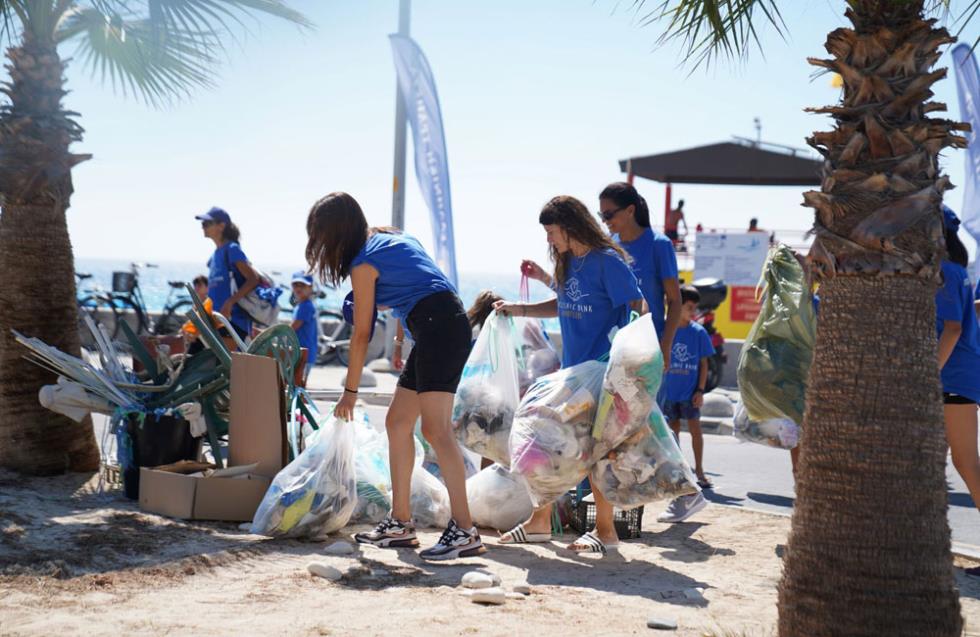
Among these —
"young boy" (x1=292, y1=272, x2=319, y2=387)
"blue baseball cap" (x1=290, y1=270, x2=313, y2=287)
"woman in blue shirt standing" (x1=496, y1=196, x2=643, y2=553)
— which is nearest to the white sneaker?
"woman in blue shirt standing" (x1=496, y1=196, x2=643, y2=553)

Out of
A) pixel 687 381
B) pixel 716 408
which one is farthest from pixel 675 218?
pixel 687 381

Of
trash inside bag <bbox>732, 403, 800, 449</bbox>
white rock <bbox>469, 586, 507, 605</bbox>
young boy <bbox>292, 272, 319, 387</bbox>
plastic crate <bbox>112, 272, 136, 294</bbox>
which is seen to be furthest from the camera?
plastic crate <bbox>112, 272, 136, 294</bbox>

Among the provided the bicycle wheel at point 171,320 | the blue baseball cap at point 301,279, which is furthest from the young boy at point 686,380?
the bicycle wheel at point 171,320

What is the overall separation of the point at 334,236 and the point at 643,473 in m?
1.93

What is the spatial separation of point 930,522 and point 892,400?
1.29ft

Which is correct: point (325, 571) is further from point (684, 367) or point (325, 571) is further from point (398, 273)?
point (684, 367)

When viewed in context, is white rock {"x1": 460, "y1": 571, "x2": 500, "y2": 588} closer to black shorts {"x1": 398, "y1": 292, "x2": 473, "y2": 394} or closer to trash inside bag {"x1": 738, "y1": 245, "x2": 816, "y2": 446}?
black shorts {"x1": 398, "y1": 292, "x2": 473, "y2": 394}

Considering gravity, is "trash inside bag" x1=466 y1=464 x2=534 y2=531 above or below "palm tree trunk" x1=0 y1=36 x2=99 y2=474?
below

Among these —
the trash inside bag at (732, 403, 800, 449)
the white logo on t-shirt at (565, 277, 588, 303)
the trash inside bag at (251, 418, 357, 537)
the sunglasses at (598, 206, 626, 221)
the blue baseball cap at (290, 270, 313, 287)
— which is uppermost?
the sunglasses at (598, 206, 626, 221)

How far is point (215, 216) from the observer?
27.3 ft

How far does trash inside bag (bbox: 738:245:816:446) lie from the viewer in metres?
5.88

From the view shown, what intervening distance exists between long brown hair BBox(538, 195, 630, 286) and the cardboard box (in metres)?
1.71

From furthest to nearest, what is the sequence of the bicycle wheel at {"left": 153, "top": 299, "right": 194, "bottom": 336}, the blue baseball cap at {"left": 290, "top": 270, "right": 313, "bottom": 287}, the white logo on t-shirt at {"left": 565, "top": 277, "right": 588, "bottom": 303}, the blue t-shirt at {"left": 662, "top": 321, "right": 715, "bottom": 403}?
the bicycle wheel at {"left": 153, "top": 299, "right": 194, "bottom": 336} → the blue baseball cap at {"left": 290, "top": 270, "right": 313, "bottom": 287} → the blue t-shirt at {"left": 662, "top": 321, "right": 715, "bottom": 403} → the white logo on t-shirt at {"left": 565, "top": 277, "right": 588, "bottom": 303}

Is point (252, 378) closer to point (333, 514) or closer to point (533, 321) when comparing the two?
point (333, 514)
